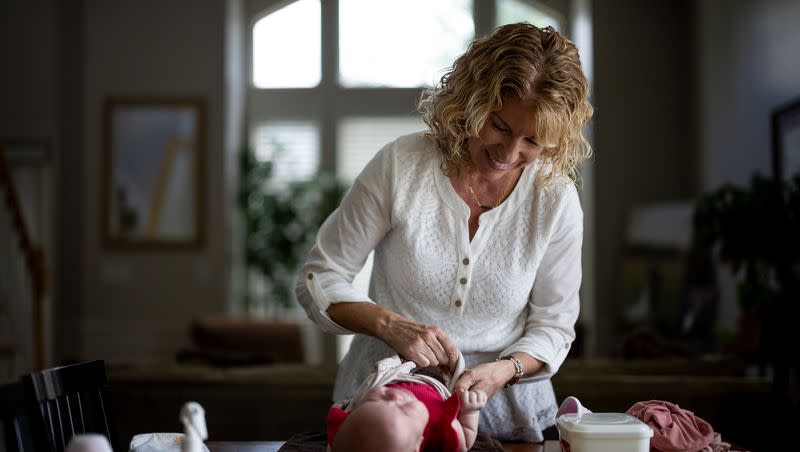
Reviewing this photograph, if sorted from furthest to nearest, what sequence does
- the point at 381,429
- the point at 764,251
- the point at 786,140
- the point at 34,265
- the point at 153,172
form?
the point at 153,172, the point at 34,265, the point at 786,140, the point at 764,251, the point at 381,429

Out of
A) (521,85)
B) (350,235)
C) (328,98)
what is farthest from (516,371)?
(328,98)

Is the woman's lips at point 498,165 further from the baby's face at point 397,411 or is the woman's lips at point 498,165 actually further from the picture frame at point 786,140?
the picture frame at point 786,140

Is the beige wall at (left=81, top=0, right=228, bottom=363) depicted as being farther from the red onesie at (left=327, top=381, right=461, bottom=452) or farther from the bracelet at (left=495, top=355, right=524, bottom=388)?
the red onesie at (left=327, top=381, right=461, bottom=452)

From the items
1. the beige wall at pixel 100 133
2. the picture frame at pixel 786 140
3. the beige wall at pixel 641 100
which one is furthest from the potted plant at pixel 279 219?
the picture frame at pixel 786 140

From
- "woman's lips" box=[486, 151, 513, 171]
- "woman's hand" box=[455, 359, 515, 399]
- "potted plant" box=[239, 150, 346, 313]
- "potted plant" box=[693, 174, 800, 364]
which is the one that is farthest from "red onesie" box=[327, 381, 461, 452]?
"potted plant" box=[239, 150, 346, 313]

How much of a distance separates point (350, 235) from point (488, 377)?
40 cm

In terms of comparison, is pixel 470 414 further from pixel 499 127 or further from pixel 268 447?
pixel 499 127

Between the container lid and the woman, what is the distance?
1.00 ft

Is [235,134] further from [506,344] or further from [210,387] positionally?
[506,344]

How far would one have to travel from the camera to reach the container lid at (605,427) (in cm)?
123

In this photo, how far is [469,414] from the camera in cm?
136

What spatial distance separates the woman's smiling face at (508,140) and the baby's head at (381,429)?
1.93ft

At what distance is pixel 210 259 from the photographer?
6.86 m

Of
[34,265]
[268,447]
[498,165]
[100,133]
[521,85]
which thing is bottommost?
[268,447]
